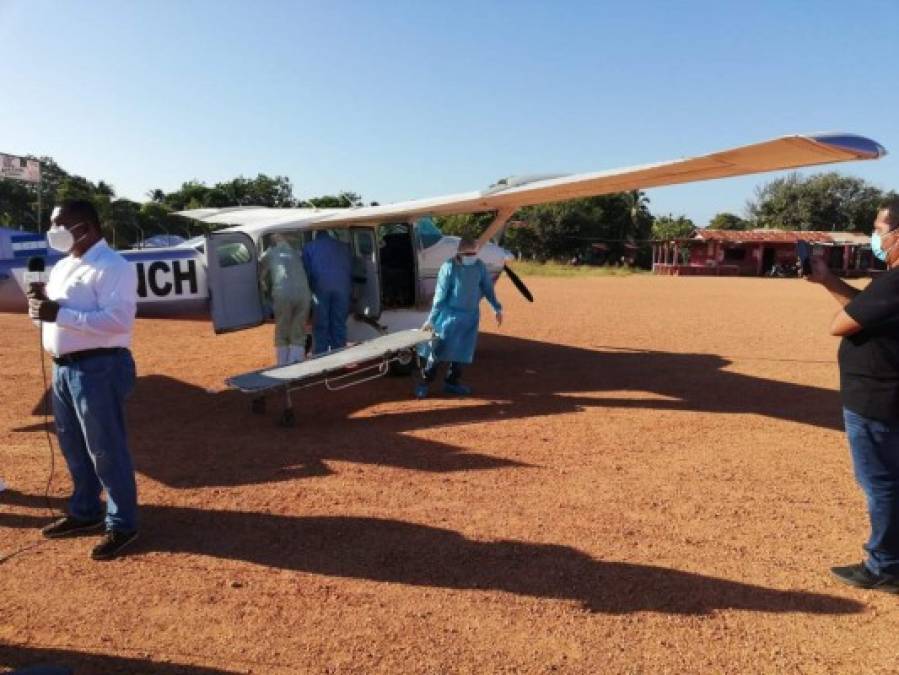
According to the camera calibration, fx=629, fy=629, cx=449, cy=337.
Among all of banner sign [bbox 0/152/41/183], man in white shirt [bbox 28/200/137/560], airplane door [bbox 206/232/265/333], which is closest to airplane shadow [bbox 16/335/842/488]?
airplane door [bbox 206/232/265/333]

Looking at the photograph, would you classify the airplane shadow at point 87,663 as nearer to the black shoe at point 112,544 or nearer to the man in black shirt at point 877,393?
the black shoe at point 112,544

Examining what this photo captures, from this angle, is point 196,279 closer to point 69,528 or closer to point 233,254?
point 233,254

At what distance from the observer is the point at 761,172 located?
648 cm

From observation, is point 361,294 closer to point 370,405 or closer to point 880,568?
point 370,405

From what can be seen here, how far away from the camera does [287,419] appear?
22.9ft

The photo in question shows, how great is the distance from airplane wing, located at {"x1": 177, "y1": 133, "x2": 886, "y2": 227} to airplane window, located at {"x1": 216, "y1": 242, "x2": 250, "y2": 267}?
1157 mm

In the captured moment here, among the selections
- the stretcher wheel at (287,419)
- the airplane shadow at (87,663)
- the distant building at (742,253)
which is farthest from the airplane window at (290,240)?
the distant building at (742,253)

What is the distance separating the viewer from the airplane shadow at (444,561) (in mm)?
3482

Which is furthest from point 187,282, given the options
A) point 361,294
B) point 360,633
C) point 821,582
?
point 821,582

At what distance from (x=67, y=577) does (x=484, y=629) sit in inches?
98.0

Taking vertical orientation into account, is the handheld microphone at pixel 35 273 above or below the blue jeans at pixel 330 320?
above

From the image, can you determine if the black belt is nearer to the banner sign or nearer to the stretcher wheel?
the stretcher wheel

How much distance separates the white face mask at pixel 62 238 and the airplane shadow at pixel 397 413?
7.49 ft

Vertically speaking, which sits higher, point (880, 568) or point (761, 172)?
point (761, 172)
